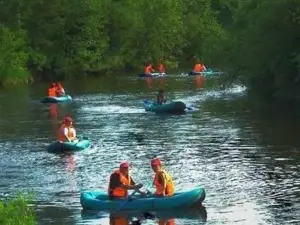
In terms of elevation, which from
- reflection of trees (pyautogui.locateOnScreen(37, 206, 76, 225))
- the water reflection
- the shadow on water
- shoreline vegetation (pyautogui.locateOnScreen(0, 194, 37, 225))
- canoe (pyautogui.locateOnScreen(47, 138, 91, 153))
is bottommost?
the shadow on water

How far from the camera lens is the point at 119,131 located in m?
35.9

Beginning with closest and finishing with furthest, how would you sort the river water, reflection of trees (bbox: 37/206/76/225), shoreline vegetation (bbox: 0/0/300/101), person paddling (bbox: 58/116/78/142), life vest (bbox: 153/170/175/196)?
reflection of trees (bbox: 37/206/76/225) < life vest (bbox: 153/170/175/196) < the river water < person paddling (bbox: 58/116/78/142) < shoreline vegetation (bbox: 0/0/300/101)

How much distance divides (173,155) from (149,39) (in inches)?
2330

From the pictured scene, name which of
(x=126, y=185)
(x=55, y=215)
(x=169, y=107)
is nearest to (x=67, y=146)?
(x=126, y=185)

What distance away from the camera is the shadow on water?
20.5 m

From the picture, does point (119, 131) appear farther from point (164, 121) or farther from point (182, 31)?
point (182, 31)

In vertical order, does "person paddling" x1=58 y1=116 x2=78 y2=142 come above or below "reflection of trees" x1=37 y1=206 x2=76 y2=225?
above

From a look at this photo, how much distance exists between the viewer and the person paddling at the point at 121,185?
21.3 m

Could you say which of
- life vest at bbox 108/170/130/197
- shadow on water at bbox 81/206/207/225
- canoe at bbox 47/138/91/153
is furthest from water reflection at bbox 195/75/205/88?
shadow on water at bbox 81/206/207/225

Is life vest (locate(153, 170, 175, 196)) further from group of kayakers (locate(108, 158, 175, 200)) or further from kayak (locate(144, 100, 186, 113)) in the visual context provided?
kayak (locate(144, 100, 186, 113))

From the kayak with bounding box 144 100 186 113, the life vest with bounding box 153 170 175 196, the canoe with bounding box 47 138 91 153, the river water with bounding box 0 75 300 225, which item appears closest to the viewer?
the life vest with bounding box 153 170 175 196

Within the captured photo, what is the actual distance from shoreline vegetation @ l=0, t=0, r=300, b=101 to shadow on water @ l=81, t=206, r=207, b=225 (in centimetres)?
2183

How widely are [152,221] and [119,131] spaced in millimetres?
15613

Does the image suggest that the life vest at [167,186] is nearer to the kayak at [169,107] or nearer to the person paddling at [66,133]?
the person paddling at [66,133]
